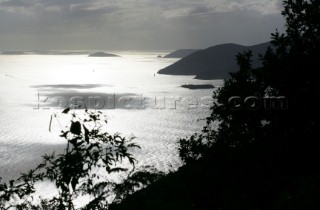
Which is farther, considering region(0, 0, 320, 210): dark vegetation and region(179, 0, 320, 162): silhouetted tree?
region(179, 0, 320, 162): silhouetted tree

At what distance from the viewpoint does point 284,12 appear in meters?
28.5

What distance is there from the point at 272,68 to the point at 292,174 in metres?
9.44

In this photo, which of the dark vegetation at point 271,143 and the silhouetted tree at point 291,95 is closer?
the dark vegetation at point 271,143

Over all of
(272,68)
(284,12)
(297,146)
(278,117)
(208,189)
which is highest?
(284,12)

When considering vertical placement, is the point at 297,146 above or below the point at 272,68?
below

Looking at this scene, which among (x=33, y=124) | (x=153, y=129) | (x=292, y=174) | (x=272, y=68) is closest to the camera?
(x=292, y=174)

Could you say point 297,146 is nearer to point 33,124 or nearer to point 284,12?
point 284,12

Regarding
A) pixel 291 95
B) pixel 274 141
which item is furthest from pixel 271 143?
pixel 291 95

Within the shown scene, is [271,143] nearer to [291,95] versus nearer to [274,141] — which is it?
[274,141]

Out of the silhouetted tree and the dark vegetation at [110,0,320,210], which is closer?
the dark vegetation at [110,0,320,210]

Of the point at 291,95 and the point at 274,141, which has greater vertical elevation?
the point at 291,95

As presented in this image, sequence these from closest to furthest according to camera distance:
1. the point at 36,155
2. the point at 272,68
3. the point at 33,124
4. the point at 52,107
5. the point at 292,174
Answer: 1. the point at 292,174
2. the point at 272,68
3. the point at 36,155
4. the point at 33,124
5. the point at 52,107

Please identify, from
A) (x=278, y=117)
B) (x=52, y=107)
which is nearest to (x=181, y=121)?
(x=52, y=107)

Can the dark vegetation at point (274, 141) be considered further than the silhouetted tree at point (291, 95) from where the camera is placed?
No
